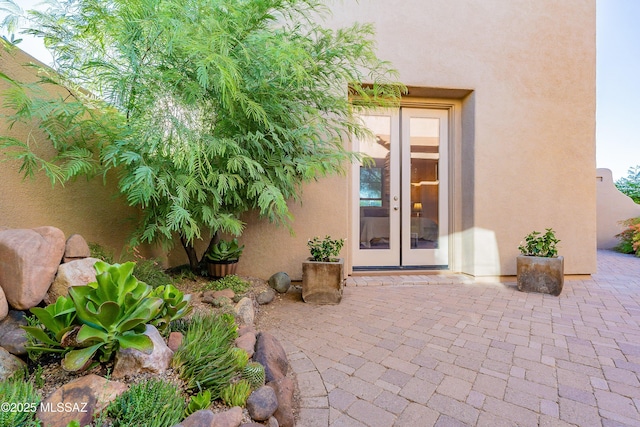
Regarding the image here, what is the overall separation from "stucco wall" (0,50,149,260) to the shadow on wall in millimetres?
10136

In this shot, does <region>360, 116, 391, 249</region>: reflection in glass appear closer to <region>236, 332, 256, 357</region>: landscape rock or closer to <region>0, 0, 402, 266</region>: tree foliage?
<region>0, 0, 402, 266</region>: tree foliage

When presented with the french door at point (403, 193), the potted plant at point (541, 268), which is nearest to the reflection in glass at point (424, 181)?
the french door at point (403, 193)

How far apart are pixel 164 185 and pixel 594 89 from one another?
5524mm

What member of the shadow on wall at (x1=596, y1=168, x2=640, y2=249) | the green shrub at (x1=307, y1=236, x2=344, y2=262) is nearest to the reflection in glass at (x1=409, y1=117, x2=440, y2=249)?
the green shrub at (x1=307, y1=236, x2=344, y2=262)

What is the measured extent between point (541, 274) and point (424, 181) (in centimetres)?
182

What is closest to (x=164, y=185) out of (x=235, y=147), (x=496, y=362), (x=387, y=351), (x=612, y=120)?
(x=235, y=147)

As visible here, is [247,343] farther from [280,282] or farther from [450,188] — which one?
[450,188]

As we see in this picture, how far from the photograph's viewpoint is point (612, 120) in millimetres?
8828

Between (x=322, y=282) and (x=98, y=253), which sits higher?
(x=98, y=253)

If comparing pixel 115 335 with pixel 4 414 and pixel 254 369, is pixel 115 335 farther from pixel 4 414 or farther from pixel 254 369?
pixel 254 369

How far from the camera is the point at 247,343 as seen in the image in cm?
150

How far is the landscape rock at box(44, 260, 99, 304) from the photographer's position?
141 centimetres

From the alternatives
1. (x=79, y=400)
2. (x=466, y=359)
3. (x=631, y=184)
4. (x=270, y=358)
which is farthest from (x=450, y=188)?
(x=631, y=184)

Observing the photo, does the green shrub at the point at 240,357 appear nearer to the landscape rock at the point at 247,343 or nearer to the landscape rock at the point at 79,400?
the landscape rock at the point at 247,343
